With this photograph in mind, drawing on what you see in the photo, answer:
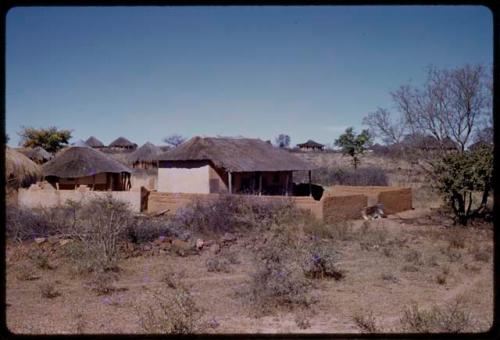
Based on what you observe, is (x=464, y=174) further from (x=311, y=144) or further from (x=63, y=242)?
(x=311, y=144)

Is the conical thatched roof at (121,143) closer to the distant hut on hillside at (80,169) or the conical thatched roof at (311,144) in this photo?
the conical thatched roof at (311,144)

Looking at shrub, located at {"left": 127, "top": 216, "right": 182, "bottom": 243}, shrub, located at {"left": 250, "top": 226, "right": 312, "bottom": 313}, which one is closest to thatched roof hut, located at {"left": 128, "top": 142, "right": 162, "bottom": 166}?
shrub, located at {"left": 127, "top": 216, "right": 182, "bottom": 243}

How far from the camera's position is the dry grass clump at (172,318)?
223 inches

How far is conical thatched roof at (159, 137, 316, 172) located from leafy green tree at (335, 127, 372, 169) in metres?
15.9

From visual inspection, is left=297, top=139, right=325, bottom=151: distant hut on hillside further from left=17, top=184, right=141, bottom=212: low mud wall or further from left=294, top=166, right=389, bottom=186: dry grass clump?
left=17, top=184, right=141, bottom=212: low mud wall

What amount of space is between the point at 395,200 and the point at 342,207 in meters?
4.63

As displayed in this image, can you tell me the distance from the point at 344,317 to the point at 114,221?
21.2ft

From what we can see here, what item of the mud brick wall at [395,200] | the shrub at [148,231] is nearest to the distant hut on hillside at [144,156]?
the mud brick wall at [395,200]

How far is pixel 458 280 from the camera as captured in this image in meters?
8.73

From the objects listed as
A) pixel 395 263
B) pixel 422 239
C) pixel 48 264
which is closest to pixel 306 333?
pixel 395 263

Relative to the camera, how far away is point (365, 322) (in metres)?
6.11

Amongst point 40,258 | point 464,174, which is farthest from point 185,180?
point 464,174

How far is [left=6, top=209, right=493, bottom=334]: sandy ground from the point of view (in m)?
6.29

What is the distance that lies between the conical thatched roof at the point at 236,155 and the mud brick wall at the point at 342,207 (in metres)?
5.45
